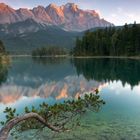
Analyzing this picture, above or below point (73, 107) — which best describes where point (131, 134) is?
below

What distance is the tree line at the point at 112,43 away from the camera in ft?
496

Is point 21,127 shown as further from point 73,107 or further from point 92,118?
point 92,118

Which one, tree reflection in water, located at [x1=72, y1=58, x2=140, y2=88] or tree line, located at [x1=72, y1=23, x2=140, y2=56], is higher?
tree line, located at [x1=72, y1=23, x2=140, y2=56]

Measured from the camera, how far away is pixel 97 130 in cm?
2153

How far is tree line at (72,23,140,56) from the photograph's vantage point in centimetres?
15112

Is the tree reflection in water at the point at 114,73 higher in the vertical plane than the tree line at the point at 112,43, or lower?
lower

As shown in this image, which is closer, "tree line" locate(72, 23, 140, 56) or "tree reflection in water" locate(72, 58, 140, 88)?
"tree reflection in water" locate(72, 58, 140, 88)

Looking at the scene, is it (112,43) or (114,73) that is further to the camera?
(112,43)

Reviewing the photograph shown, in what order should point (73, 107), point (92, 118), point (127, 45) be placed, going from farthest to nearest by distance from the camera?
1. point (127, 45)
2. point (92, 118)
3. point (73, 107)

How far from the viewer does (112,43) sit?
16225cm

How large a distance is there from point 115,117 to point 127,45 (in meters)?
128

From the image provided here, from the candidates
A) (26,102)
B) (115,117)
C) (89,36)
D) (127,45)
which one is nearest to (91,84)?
(26,102)

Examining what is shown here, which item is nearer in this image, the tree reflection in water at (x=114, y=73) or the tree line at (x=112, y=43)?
the tree reflection in water at (x=114, y=73)

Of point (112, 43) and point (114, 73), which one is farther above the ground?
point (112, 43)
